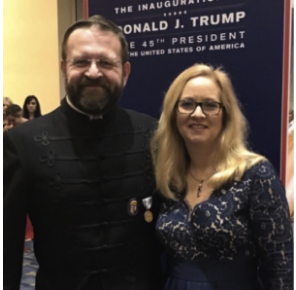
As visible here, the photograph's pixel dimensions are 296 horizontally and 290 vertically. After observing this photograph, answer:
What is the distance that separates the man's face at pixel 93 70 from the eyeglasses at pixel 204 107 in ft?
0.75

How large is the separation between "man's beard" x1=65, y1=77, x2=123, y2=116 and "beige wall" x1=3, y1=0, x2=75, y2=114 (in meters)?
3.64

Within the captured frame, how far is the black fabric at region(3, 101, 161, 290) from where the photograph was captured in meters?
1.57

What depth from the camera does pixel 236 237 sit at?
1527 mm

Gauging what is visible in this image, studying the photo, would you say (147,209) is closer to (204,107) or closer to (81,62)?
(204,107)

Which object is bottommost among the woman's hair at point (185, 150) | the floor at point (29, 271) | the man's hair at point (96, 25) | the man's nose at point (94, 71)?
the floor at point (29, 271)

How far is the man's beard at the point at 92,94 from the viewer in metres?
1.53

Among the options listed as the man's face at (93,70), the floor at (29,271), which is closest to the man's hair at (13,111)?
the floor at (29,271)

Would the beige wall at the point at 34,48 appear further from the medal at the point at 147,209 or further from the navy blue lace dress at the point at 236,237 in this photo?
the navy blue lace dress at the point at 236,237

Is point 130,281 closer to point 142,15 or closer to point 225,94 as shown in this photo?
point 225,94

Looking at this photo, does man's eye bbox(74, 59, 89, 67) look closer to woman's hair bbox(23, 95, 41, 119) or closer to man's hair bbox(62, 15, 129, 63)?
man's hair bbox(62, 15, 129, 63)

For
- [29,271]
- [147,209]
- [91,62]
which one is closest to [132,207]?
[147,209]


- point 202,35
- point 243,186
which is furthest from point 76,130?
point 202,35

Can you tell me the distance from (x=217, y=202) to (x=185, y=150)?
269mm

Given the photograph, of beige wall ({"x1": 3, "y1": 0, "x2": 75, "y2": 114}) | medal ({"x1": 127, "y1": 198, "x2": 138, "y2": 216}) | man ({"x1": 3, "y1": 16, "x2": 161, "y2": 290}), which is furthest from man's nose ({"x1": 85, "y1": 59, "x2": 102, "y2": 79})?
beige wall ({"x1": 3, "y1": 0, "x2": 75, "y2": 114})
